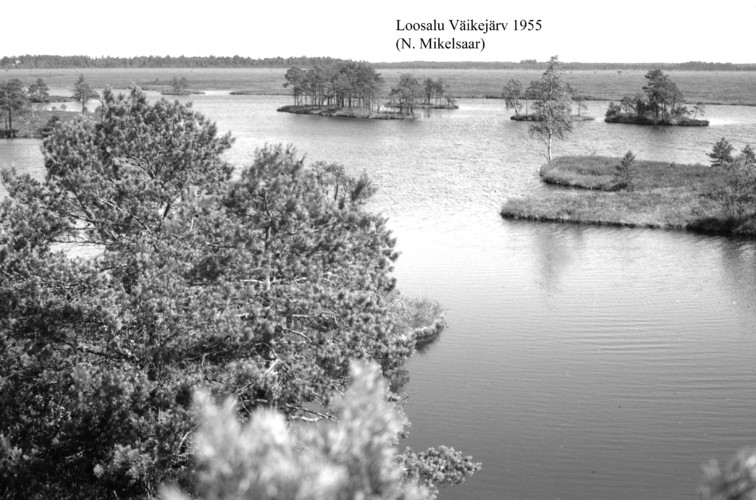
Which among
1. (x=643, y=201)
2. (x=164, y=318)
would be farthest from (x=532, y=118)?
(x=164, y=318)

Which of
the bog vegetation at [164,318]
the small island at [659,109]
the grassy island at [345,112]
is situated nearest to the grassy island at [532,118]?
the small island at [659,109]

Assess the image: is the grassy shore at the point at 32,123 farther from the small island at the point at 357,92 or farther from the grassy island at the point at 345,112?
the small island at the point at 357,92

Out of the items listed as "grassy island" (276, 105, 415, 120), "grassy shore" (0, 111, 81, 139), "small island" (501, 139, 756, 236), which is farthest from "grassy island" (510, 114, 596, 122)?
"grassy shore" (0, 111, 81, 139)

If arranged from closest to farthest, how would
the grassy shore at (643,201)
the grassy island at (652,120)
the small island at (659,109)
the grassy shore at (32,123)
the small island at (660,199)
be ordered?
the small island at (660,199)
the grassy shore at (643,201)
the grassy shore at (32,123)
the grassy island at (652,120)
the small island at (659,109)

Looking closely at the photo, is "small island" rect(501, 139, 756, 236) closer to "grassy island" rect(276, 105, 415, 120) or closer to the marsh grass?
the marsh grass

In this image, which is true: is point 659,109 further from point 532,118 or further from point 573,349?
point 573,349

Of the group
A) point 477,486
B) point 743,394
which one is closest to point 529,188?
point 743,394

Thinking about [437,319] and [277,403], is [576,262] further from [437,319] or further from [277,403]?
[277,403]
